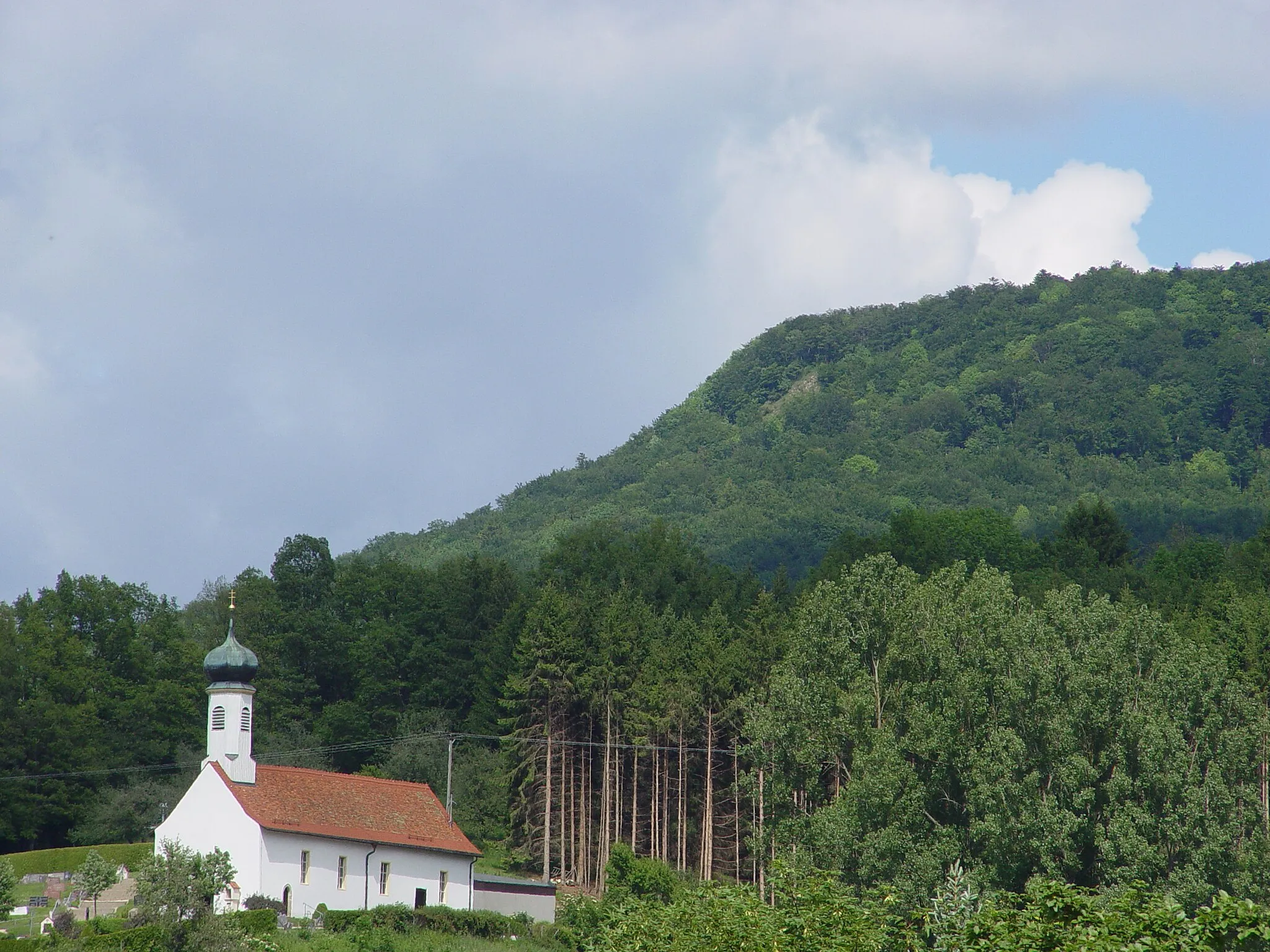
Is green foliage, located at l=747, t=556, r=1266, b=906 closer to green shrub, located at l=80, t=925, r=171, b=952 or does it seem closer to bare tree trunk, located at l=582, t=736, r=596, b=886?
bare tree trunk, located at l=582, t=736, r=596, b=886

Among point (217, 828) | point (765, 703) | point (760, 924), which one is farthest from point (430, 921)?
point (760, 924)

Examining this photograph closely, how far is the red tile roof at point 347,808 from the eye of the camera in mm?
59219

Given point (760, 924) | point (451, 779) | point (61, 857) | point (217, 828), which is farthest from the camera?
point (451, 779)

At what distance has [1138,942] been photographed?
24266mm

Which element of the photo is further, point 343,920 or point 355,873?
point 355,873

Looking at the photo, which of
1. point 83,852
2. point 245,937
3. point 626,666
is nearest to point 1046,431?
point 626,666

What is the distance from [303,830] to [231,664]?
703 centimetres

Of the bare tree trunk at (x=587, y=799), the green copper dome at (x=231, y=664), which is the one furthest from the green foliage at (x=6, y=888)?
the bare tree trunk at (x=587, y=799)

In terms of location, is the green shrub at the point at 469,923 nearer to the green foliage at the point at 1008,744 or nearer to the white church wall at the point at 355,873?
the white church wall at the point at 355,873

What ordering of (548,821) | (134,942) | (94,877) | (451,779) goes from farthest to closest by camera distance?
→ 1. (451,779)
2. (548,821)
3. (94,877)
4. (134,942)

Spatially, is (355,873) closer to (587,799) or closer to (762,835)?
(762,835)

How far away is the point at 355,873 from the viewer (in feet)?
198

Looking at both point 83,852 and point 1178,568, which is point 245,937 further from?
point 1178,568

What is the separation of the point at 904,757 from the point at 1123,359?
148m
